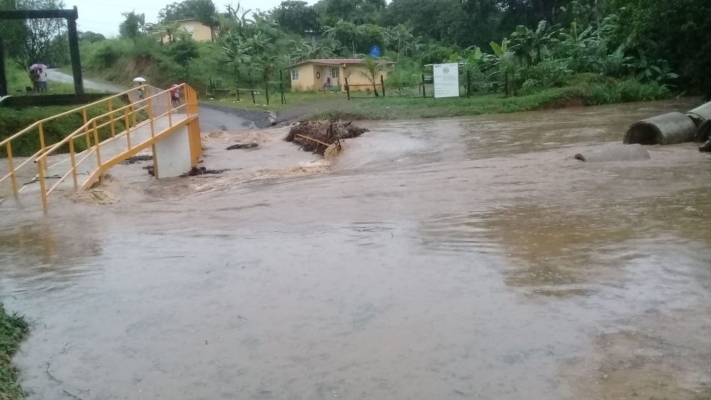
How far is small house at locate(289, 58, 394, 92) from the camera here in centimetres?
4684

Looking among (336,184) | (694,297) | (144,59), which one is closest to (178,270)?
(694,297)

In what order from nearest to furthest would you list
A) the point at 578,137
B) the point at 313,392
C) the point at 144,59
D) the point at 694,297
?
the point at 313,392 → the point at 694,297 → the point at 578,137 → the point at 144,59

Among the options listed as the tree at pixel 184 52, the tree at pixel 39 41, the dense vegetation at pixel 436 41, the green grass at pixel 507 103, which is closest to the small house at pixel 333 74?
the dense vegetation at pixel 436 41

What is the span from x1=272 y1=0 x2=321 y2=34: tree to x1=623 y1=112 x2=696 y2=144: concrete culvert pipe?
2063 inches

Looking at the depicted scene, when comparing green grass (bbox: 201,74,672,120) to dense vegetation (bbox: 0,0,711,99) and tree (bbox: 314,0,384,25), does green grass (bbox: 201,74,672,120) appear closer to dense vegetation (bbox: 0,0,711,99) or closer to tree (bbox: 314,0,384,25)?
dense vegetation (bbox: 0,0,711,99)

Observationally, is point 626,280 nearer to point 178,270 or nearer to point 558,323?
point 558,323

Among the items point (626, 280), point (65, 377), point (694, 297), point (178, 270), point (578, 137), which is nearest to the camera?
point (65, 377)

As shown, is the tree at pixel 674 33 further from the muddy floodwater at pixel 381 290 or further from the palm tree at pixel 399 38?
the palm tree at pixel 399 38

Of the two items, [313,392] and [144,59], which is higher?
[144,59]

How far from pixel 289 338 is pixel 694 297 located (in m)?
3.37

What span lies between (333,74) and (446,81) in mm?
14961

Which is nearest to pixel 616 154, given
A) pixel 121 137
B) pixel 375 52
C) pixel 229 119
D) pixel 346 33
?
pixel 121 137

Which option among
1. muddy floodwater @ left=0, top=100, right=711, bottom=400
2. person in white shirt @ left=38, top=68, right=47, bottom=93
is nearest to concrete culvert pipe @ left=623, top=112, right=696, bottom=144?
muddy floodwater @ left=0, top=100, right=711, bottom=400

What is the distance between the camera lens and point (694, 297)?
6199mm
